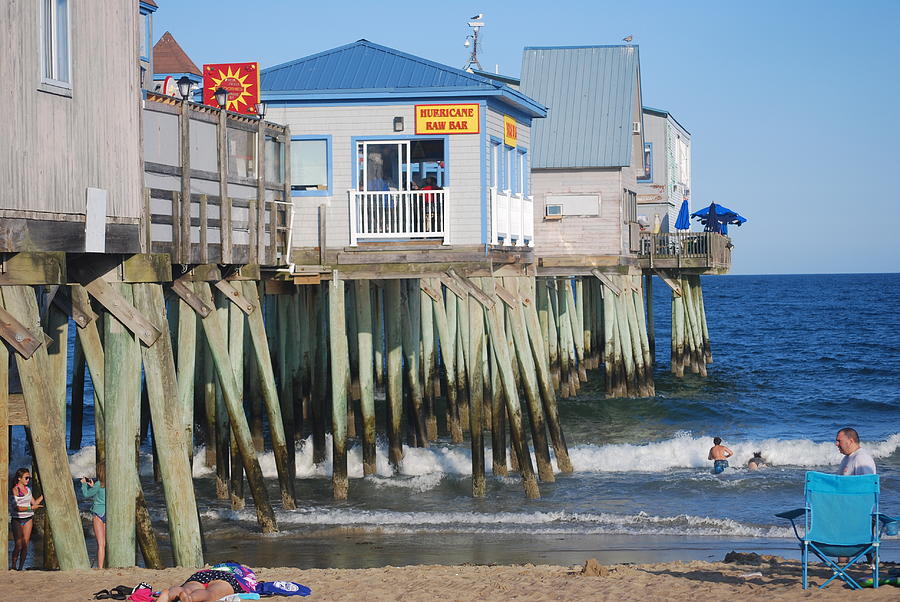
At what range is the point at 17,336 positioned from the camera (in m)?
8.71

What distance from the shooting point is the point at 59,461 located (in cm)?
934

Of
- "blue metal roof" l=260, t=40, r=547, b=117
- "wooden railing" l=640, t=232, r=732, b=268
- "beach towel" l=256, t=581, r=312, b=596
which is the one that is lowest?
"beach towel" l=256, t=581, r=312, b=596

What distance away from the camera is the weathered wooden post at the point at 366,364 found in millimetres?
17391

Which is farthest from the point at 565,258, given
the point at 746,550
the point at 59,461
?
the point at 59,461

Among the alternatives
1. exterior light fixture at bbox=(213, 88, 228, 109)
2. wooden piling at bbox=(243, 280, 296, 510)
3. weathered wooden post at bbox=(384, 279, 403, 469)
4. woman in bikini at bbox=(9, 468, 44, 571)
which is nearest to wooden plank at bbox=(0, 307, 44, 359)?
woman in bikini at bbox=(9, 468, 44, 571)

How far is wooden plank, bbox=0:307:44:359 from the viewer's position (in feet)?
28.5

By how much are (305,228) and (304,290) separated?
4401 millimetres

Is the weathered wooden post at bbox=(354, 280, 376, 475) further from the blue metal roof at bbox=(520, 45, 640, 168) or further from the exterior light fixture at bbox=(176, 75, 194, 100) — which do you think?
the blue metal roof at bbox=(520, 45, 640, 168)

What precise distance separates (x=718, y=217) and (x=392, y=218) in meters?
21.4

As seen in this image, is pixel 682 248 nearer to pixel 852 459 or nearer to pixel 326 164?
pixel 326 164

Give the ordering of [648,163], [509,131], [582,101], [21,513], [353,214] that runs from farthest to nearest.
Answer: [648,163] < [582,101] < [509,131] < [353,214] < [21,513]

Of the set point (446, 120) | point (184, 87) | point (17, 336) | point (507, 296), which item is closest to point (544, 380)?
point (507, 296)

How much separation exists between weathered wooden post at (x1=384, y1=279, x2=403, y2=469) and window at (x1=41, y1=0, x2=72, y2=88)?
10.6m

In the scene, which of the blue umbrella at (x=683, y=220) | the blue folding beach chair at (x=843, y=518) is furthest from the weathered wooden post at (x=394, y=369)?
the blue umbrella at (x=683, y=220)
